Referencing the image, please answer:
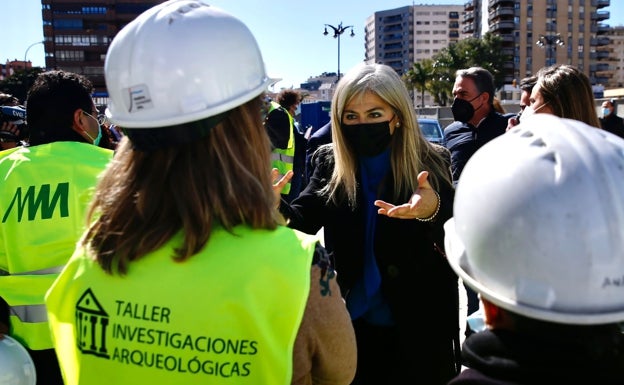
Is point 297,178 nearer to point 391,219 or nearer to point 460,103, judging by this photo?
point 460,103

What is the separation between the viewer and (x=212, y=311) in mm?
1297

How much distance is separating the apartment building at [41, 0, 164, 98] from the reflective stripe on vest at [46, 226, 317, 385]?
338 ft

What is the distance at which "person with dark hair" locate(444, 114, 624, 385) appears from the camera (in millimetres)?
1187

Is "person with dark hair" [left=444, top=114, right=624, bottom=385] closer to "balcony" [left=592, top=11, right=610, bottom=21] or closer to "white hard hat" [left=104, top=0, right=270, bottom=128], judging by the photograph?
"white hard hat" [left=104, top=0, right=270, bottom=128]

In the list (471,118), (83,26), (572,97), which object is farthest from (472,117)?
(83,26)

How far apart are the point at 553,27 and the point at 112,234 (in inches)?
5244

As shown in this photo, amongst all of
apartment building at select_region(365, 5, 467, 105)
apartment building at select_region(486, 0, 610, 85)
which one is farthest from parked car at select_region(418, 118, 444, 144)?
apartment building at select_region(365, 5, 467, 105)

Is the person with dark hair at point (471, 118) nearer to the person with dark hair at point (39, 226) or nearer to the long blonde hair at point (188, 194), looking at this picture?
the person with dark hair at point (39, 226)

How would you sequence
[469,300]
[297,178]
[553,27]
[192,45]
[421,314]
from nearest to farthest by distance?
[192,45]
[421,314]
[469,300]
[297,178]
[553,27]

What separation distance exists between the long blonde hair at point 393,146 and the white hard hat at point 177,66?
4.54 feet

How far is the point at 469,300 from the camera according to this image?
4.93 meters

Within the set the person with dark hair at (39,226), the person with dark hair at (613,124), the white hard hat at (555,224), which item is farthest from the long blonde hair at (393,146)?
the person with dark hair at (613,124)

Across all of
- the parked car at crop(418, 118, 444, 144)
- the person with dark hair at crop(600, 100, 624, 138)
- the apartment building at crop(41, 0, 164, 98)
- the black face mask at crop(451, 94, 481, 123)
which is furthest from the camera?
the apartment building at crop(41, 0, 164, 98)

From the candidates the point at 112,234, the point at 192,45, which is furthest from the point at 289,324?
the point at 192,45
